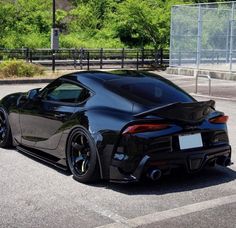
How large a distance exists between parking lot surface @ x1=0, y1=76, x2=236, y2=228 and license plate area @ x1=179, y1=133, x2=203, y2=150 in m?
0.44

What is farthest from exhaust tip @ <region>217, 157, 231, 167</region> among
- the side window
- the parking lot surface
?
the side window

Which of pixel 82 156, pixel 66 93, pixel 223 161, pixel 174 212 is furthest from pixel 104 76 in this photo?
pixel 174 212

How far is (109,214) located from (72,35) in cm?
3389

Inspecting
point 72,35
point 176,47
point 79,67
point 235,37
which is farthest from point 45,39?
point 235,37

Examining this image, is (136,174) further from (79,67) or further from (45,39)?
(45,39)

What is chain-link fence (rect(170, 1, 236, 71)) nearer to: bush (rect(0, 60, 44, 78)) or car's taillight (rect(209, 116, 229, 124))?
bush (rect(0, 60, 44, 78))

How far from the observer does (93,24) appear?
40.4m

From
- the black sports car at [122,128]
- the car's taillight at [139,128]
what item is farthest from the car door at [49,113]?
the car's taillight at [139,128]

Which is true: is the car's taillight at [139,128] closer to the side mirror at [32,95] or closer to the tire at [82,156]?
the tire at [82,156]

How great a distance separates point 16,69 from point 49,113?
46.0ft

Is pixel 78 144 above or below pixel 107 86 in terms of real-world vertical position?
below

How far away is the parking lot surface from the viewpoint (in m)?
4.86

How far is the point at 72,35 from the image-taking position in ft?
125

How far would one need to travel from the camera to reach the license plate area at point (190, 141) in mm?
5816
